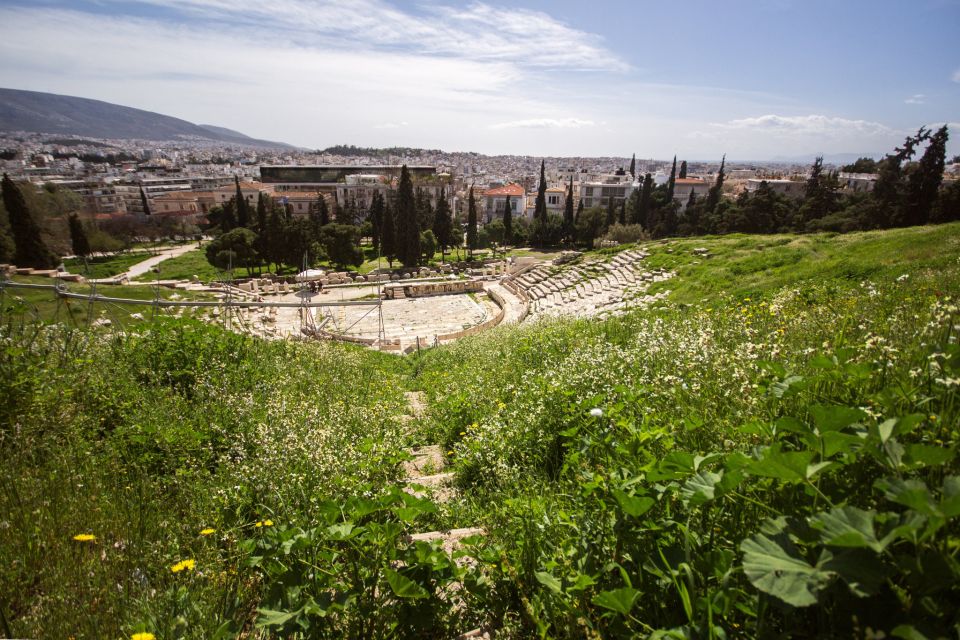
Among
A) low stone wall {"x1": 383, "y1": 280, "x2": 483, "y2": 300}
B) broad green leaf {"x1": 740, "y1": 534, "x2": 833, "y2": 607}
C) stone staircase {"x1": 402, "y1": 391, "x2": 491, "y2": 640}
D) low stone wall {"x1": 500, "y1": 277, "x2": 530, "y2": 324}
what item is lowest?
low stone wall {"x1": 383, "y1": 280, "x2": 483, "y2": 300}

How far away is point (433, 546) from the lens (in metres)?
2.62

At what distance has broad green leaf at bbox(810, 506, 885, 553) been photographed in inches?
46.7

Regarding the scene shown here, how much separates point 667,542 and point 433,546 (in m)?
1.28

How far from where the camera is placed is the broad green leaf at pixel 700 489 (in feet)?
5.66

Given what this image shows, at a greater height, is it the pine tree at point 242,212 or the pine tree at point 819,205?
the pine tree at point 819,205

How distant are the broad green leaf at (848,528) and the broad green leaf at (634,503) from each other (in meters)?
0.60

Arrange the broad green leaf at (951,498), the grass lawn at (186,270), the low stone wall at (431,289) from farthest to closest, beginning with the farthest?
the grass lawn at (186,270), the low stone wall at (431,289), the broad green leaf at (951,498)

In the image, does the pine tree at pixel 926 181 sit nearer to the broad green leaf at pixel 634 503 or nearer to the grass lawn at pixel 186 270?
the broad green leaf at pixel 634 503

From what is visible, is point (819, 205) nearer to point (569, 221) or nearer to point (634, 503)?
point (569, 221)

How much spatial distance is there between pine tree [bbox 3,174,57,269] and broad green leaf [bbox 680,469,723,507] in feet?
164

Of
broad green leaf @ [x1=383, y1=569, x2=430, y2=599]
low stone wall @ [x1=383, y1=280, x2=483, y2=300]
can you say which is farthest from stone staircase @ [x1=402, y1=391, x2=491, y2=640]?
low stone wall @ [x1=383, y1=280, x2=483, y2=300]

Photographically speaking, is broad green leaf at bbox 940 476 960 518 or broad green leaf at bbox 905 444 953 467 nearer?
broad green leaf at bbox 940 476 960 518

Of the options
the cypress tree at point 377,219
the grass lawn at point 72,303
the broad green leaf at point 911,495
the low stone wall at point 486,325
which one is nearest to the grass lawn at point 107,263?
the grass lawn at point 72,303

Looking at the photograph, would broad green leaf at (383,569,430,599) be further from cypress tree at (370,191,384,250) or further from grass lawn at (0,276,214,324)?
cypress tree at (370,191,384,250)
